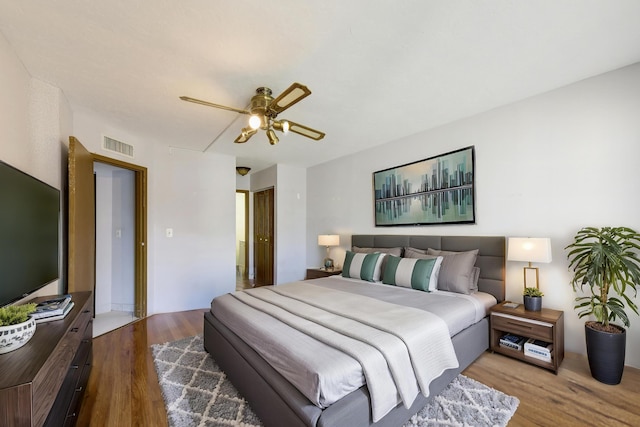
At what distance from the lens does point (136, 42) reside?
5.96 feet

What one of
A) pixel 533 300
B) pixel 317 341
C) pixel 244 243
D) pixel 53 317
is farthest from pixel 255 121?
pixel 244 243

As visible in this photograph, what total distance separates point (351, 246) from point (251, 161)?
2.40 meters

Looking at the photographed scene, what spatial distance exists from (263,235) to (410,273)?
12.0 feet

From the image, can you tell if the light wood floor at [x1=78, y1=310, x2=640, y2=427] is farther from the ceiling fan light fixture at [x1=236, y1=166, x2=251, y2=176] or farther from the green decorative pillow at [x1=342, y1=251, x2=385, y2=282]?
the ceiling fan light fixture at [x1=236, y1=166, x2=251, y2=176]

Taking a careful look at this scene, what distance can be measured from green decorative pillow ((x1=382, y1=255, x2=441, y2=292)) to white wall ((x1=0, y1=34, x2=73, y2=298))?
309 cm

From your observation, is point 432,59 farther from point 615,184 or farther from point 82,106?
point 82,106

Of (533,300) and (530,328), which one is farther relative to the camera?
(533,300)

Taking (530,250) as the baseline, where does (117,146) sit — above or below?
above

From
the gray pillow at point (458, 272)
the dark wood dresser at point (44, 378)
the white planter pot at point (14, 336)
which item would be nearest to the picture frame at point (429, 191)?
the gray pillow at point (458, 272)

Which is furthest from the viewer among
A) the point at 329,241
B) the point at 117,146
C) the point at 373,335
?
the point at 329,241

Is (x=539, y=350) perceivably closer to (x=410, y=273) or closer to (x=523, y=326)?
(x=523, y=326)

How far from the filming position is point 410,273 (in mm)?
2918

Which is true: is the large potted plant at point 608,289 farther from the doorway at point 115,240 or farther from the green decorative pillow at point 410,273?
the doorway at point 115,240

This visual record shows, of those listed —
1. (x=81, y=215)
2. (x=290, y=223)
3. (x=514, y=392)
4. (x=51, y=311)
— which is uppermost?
(x=81, y=215)
